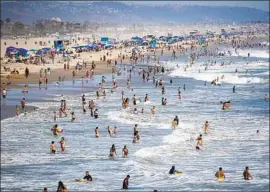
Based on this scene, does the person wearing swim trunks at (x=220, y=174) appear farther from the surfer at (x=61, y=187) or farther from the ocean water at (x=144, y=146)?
the surfer at (x=61, y=187)

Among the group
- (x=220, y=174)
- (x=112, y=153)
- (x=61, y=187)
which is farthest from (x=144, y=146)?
(x=61, y=187)

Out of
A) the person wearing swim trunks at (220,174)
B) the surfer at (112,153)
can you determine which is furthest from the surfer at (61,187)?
the person wearing swim trunks at (220,174)

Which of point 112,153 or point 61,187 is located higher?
point 112,153

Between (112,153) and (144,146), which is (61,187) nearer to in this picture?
(112,153)

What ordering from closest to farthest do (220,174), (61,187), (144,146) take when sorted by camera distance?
(61,187) → (220,174) → (144,146)

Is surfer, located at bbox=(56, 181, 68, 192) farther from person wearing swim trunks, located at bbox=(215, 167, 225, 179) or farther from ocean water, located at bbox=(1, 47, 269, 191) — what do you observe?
person wearing swim trunks, located at bbox=(215, 167, 225, 179)

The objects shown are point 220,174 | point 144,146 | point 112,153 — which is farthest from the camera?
point 144,146

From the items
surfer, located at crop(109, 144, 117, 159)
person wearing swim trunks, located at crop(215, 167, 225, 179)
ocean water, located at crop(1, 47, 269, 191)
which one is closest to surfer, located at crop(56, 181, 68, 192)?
ocean water, located at crop(1, 47, 269, 191)

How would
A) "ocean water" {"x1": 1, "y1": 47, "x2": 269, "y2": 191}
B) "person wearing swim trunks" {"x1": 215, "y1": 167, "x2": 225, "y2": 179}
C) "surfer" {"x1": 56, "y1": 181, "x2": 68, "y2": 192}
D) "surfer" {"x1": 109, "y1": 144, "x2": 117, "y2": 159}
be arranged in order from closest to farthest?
"surfer" {"x1": 56, "y1": 181, "x2": 68, "y2": 192} < "ocean water" {"x1": 1, "y1": 47, "x2": 269, "y2": 191} < "person wearing swim trunks" {"x1": 215, "y1": 167, "x2": 225, "y2": 179} < "surfer" {"x1": 109, "y1": 144, "x2": 117, "y2": 159}

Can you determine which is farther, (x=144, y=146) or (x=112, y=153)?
(x=144, y=146)

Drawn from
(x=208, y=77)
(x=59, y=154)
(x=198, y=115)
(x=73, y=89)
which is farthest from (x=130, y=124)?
(x=208, y=77)
